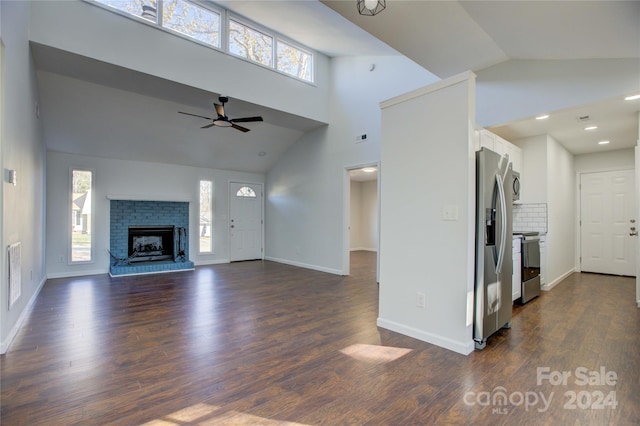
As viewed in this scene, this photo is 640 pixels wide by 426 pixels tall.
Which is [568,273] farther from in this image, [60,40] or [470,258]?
[60,40]

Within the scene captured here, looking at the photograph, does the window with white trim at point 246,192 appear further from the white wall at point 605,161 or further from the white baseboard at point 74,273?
the white wall at point 605,161

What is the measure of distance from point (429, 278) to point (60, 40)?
4.85m

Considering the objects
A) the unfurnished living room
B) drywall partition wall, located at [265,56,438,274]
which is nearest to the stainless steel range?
the unfurnished living room

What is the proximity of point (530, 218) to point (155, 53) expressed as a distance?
20.0ft

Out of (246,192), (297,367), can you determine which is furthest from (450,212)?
(246,192)

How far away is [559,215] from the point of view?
17.7 feet

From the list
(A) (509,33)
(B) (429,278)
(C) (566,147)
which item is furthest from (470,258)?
A: (C) (566,147)

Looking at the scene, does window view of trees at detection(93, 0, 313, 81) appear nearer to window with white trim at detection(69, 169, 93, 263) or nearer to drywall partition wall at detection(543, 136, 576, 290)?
window with white trim at detection(69, 169, 93, 263)

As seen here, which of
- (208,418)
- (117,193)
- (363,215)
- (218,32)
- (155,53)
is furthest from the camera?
(363,215)

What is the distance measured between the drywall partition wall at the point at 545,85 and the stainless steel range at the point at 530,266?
1.61m

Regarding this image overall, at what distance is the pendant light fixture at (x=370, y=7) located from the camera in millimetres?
2350

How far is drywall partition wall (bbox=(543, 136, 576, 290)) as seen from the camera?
194 inches

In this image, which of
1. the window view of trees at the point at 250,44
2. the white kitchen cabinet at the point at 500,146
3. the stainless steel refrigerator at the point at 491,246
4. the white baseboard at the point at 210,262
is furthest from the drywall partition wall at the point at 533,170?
the white baseboard at the point at 210,262

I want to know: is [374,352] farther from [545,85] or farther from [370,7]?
[545,85]
